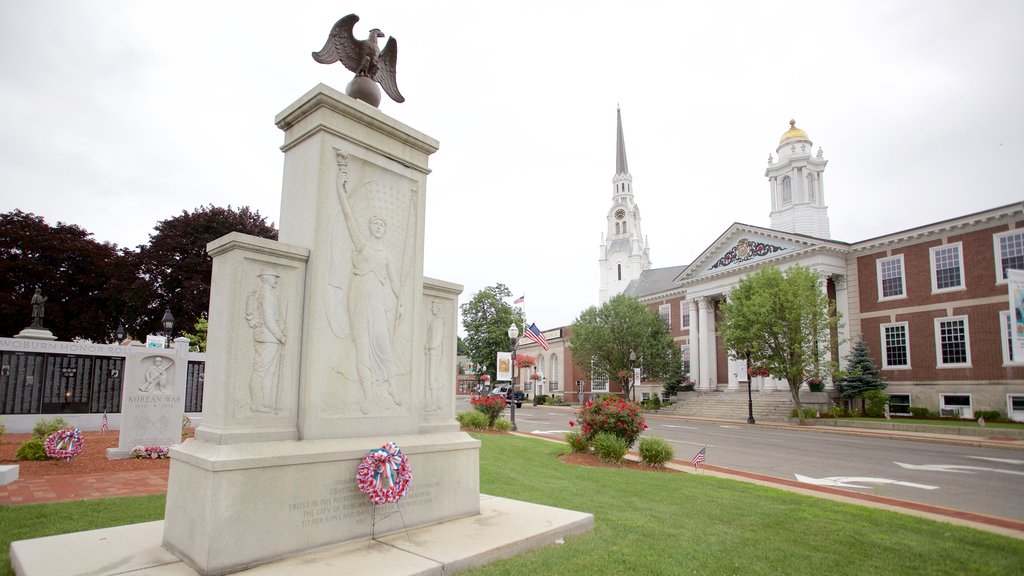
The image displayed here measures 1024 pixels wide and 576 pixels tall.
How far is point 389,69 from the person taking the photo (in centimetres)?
666

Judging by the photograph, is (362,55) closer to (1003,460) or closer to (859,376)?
(1003,460)

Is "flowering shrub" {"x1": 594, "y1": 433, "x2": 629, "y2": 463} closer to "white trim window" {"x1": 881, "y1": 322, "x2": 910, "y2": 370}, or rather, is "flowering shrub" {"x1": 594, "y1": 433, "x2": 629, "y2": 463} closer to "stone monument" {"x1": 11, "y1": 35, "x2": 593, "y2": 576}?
"stone monument" {"x1": 11, "y1": 35, "x2": 593, "y2": 576}

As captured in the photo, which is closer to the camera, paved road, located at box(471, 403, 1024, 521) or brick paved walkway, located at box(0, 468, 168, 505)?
brick paved walkway, located at box(0, 468, 168, 505)

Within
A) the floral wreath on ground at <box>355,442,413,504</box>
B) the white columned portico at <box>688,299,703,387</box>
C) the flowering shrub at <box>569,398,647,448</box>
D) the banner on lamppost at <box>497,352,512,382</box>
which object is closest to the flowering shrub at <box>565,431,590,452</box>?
the flowering shrub at <box>569,398,647,448</box>

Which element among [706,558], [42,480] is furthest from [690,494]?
[42,480]

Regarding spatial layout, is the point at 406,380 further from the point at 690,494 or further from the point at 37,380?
the point at 37,380

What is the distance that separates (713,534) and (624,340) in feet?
138

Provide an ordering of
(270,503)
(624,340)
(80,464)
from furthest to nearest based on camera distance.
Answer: (624,340) < (80,464) < (270,503)

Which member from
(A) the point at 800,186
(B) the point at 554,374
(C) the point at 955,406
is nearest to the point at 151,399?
(C) the point at 955,406

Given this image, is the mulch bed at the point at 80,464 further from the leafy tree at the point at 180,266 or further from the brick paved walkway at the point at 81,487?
the leafy tree at the point at 180,266

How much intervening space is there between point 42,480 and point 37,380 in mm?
10351

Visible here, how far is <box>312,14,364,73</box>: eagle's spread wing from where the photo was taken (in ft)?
19.5

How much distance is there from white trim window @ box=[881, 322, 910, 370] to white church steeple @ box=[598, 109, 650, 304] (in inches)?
1663

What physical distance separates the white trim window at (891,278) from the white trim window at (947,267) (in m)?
1.75
